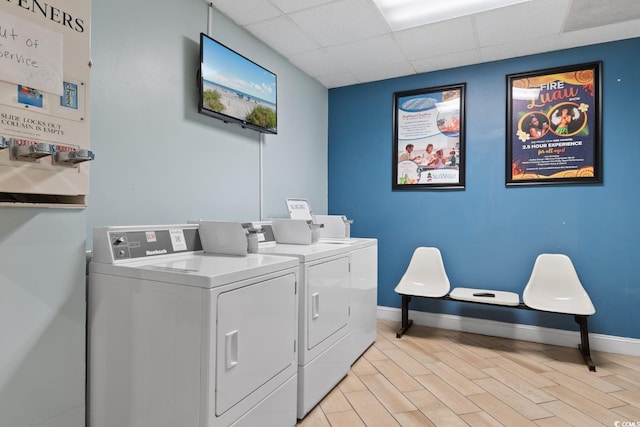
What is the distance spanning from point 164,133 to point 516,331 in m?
3.34

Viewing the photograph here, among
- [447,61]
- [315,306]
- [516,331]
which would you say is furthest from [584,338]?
[447,61]

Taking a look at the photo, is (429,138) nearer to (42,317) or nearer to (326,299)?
(326,299)

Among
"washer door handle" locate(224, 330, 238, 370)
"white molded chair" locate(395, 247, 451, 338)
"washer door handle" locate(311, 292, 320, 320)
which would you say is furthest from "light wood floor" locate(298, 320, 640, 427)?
"washer door handle" locate(224, 330, 238, 370)

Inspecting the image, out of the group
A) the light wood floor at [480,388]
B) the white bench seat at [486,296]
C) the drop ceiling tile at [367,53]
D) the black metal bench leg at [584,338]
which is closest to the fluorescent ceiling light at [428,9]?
the drop ceiling tile at [367,53]

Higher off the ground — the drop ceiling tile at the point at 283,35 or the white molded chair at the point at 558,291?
the drop ceiling tile at the point at 283,35

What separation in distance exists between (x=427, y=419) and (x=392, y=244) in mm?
2042

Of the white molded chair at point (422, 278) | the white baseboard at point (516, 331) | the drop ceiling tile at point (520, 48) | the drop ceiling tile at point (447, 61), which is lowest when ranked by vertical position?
the white baseboard at point (516, 331)

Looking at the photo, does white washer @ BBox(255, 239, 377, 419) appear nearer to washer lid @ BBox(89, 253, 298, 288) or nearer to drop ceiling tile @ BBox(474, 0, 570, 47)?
washer lid @ BBox(89, 253, 298, 288)

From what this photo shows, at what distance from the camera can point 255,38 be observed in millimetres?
2924

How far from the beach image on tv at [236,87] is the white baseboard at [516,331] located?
2.36m

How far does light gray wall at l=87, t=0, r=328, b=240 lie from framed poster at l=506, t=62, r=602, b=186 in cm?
221

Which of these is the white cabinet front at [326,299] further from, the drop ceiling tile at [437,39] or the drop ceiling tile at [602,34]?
the drop ceiling tile at [602,34]

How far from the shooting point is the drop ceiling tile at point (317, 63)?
3264mm

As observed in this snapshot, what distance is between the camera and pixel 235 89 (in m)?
2.59
